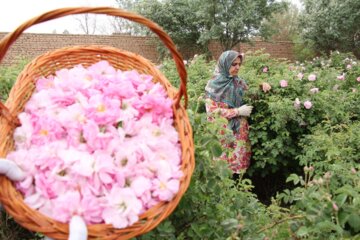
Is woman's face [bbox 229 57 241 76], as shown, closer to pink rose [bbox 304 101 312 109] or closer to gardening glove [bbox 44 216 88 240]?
pink rose [bbox 304 101 312 109]

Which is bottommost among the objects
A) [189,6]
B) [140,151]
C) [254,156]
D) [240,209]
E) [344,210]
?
[254,156]

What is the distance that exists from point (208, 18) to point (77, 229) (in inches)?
731

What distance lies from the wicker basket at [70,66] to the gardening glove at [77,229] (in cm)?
3

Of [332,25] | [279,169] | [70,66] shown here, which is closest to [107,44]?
[332,25]

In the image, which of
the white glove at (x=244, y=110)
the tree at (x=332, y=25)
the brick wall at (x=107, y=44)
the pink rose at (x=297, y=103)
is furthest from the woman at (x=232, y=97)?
the tree at (x=332, y=25)

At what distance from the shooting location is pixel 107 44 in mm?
16812

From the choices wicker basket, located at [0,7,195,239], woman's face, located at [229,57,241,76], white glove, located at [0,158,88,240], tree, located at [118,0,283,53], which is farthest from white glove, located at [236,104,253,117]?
tree, located at [118,0,283,53]

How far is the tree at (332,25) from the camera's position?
677 inches

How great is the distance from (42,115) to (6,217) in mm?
555

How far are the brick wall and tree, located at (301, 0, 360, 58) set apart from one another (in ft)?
5.26

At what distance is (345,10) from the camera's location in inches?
675

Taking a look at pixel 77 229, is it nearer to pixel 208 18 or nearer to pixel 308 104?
pixel 308 104

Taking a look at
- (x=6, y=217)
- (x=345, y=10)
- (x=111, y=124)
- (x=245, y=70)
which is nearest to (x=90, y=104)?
(x=111, y=124)

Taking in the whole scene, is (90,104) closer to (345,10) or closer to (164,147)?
(164,147)
